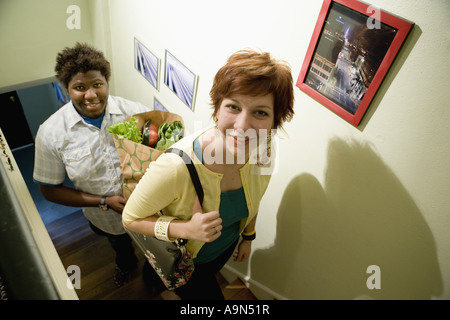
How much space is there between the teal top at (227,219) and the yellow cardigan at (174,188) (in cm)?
4

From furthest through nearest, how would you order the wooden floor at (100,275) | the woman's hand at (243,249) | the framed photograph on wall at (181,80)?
the wooden floor at (100,275) < the framed photograph on wall at (181,80) < the woman's hand at (243,249)

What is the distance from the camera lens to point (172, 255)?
1395 mm

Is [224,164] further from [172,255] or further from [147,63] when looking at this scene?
[147,63]

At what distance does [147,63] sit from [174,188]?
1.90 m

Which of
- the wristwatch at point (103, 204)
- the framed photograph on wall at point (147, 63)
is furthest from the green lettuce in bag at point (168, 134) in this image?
the framed photograph on wall at point (147, 63)

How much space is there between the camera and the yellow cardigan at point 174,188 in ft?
3.85

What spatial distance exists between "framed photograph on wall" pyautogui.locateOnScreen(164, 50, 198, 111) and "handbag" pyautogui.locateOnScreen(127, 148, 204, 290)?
1.06 metres

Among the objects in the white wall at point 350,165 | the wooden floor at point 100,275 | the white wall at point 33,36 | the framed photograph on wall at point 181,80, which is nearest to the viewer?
the white wall at point 350,165

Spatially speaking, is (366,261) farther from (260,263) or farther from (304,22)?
(304,22)

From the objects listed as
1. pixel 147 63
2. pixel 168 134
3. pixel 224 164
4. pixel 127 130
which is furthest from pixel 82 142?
pixel 147 63

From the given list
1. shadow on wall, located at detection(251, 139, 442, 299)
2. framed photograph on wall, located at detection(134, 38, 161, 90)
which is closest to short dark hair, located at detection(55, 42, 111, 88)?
framed photograph on wall, located at detection(134, 38, 161, 90)

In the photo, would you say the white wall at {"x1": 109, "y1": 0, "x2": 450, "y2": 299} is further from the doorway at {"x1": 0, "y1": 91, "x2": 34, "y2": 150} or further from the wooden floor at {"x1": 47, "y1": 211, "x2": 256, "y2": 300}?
the doorway at {"x1": 0, "y1": 91, "x2": 34, "y2": 150}

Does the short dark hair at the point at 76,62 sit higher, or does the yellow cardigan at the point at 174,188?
the short dark hair at the point at 76,62

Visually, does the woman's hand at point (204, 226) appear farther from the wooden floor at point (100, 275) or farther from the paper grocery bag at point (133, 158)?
the wooden floor at point (100, 275)
